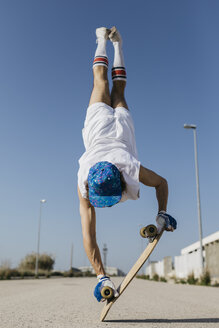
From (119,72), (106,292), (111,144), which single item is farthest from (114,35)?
(106,292)

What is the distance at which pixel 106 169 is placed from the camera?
2783mm

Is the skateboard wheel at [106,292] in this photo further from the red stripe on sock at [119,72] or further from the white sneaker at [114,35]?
the white sneaker at [114,35]

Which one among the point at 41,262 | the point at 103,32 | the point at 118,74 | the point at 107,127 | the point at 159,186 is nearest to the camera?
the point at 107,127

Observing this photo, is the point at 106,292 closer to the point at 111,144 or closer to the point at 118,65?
the point at 111,144

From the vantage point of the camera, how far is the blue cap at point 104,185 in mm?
2758

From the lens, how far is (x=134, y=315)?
10.0 feet

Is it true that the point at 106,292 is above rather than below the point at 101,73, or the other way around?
below

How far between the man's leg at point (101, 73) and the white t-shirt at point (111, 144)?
122 millimetres

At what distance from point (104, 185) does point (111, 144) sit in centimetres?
40

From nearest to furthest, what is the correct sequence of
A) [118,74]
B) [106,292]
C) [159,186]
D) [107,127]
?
[106,292] → [107,127] → [159,186] → [118,74]

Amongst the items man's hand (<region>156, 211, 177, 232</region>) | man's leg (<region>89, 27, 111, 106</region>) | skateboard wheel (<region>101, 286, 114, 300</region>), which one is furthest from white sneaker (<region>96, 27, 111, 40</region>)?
skateboard wheel (<region>101, 286, 114, 300</region>)

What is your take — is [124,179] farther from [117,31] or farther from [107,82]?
[117,31]

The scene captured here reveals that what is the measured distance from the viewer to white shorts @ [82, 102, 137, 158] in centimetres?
301

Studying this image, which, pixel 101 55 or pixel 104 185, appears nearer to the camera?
pixel 104 185
